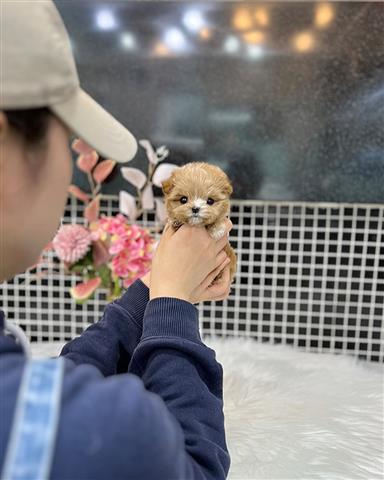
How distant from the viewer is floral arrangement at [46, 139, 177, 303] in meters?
1.29

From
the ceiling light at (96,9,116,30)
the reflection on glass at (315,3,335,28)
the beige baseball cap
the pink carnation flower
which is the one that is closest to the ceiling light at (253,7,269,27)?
the reflection on glass at (315,3,335,28)

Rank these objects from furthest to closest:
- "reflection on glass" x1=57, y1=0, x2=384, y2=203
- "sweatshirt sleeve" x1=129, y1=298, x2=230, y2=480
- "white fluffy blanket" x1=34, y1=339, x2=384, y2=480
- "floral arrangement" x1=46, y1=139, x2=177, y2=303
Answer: "reflection on glass" x1=57, y1=0, x2=384, y2=203 → "floral arrangement" x1=46, y1=139, x2=177, y2=303 → "white fluffy blanket" x1=34, y1=339, x2=384, y2=480 → "sweatshirt sleeve" x1=129, y1=298, x2=230, y2=480

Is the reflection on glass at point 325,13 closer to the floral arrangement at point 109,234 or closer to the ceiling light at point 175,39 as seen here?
the ceiling light at point 175,39

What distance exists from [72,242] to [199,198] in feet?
2.29

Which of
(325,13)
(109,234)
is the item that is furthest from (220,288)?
(325,13)

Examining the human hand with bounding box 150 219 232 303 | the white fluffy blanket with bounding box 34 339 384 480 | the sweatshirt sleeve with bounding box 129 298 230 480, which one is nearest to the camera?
the sweatshirt sleeve with bounding box 129 298 230 480

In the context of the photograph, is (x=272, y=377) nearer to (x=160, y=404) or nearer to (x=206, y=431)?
(x=206, y=431)

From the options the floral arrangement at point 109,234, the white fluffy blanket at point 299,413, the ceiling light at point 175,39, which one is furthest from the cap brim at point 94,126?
the ceiling light at point 175,39

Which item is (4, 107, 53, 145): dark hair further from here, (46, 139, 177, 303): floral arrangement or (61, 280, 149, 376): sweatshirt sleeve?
(46, 139, 177, 303): floral arrangement

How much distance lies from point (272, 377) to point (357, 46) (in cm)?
84

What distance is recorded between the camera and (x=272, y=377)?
1269 mm

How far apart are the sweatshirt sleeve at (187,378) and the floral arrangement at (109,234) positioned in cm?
70

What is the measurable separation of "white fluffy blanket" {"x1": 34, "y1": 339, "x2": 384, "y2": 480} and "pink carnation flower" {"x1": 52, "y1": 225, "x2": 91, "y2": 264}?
26cm

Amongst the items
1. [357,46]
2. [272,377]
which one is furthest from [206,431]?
[357,46]
